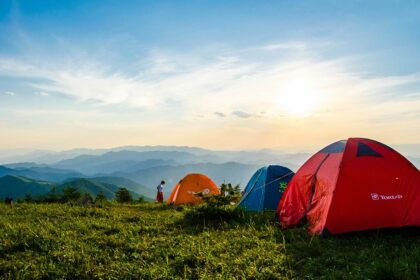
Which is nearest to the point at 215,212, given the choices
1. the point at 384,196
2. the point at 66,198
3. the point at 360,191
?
the point at 360,191

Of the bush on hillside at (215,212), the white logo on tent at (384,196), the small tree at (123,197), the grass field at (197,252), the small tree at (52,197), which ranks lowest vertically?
the small tree at (123,197)

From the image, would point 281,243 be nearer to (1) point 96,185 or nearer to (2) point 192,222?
(2) point 192,222

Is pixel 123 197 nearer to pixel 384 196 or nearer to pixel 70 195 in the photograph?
pixel 70 195

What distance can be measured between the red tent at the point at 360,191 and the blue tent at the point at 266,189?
457 centimetres

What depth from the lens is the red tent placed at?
381 inches

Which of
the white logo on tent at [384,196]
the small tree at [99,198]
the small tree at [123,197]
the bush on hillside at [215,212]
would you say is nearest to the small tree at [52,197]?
the small tree at [99,198]

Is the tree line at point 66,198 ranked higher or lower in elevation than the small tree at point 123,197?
higher

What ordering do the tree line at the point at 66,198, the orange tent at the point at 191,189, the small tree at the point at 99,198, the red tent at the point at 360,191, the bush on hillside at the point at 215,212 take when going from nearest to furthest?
the red tent at the point at 360,191
the bush on hillside at the point at 215,212
the tree line at the point at 66,198
the small tree at the point at 99,198
the orange tent at the point at 191,189

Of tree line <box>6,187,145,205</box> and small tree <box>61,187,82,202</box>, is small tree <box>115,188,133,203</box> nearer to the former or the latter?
tree line <box>6,187,145,205</box>

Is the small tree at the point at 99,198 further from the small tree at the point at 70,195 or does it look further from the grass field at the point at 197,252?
the grass field at the point at 197,252

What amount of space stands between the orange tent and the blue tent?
16.9 feet

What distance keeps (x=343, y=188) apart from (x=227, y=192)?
474 cm

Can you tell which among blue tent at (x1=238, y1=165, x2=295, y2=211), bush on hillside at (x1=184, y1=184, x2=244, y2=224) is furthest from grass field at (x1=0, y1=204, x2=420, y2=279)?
blue tent at (x1=238, y1=165, x2=295, y2=211)

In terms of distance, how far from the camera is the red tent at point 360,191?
31.8 ft
